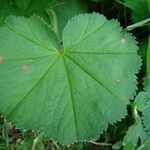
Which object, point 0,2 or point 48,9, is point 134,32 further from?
point 0,2

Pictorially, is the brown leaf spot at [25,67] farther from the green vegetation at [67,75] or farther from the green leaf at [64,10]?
the green leaf at [64,10]

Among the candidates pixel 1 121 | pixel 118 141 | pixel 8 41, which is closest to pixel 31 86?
pixel 8 41

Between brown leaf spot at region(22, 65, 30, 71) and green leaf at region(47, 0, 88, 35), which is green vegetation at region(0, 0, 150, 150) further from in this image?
green leaf at region(47, 0, 88, 35)

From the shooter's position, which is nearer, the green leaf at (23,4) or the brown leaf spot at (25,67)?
the brown leaf spot at (25,67)

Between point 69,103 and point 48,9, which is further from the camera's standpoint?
point 48,9

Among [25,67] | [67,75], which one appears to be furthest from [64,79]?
[25,67]

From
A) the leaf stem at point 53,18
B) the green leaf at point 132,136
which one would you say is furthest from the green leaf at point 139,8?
the green leaf at point 132,136

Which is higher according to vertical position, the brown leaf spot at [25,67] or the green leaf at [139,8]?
the green leaf at [139,8]

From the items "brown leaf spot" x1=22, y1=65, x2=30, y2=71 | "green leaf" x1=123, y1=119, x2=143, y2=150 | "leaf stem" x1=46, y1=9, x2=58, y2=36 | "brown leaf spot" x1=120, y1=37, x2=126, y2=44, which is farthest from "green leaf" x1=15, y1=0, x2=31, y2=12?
"green leaf" x1=123, y1=119, x2=143, y2=150
